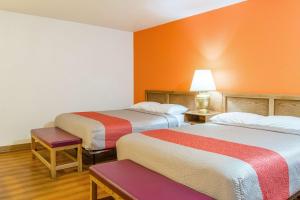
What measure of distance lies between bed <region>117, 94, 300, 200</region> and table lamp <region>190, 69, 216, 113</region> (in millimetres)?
973

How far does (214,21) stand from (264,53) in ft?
2.94

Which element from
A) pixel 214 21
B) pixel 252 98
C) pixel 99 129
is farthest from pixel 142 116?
pixel 214 21

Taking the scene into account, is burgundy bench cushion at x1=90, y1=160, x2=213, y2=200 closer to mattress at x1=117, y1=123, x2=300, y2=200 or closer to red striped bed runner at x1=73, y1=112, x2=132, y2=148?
mattress at x1=117, y1=123, x2=300, y2=200

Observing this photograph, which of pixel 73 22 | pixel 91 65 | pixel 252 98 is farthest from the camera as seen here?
pixel 91 65

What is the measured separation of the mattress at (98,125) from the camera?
2822 millimetres

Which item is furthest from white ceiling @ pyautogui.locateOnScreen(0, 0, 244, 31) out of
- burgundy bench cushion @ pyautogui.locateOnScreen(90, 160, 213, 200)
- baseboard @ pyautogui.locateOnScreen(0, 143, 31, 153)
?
burgundy bench cushion @ pyautogui.locateOnScreen(90, 160, 213, 200)

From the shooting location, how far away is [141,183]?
5.27 feet

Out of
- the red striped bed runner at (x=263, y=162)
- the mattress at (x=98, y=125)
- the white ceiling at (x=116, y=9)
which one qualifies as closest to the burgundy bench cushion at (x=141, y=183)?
the red striped bed runner at (x=263, y=162)

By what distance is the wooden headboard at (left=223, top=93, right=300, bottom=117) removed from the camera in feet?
8.98

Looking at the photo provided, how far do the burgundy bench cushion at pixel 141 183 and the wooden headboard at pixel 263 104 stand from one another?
1.83m

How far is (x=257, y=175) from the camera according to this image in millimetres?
1490

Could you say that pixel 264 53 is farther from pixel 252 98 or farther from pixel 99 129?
pixel 99 129

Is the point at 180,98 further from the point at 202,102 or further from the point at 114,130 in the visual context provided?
the point at 114,130

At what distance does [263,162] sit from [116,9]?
2.90 meters
